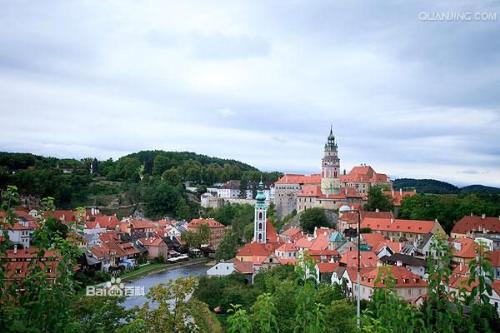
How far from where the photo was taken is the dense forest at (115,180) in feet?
180

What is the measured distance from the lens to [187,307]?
11867mm

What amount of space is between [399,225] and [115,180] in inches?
1939

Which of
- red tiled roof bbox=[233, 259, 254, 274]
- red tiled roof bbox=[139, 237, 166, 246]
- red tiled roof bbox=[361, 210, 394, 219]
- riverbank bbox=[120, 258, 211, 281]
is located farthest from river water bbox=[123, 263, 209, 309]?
red tiled roof bbox=[361, 210, 394, 219]

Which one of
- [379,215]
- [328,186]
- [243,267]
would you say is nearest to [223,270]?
[243,267]

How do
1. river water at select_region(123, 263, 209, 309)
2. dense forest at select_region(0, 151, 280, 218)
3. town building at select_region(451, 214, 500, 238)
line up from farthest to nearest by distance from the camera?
dense forest at select_region(0, 151, 280, 218), town building at select_region(451, 214, 500, 238), river water at select_region(123, 263, 209, 309)

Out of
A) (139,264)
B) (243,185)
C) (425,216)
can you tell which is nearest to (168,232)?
(139,264)

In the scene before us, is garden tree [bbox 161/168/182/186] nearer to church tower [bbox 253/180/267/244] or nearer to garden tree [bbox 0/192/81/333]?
church tower [bbox 253/180/267/244]

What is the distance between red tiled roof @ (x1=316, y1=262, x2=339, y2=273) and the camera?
27.2 meters

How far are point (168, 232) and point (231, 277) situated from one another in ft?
80.9

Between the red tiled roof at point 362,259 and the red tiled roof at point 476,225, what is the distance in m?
12.2

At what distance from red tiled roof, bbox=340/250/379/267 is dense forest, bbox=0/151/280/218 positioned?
30.3 meters

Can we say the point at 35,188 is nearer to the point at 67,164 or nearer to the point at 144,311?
the point at 67,164

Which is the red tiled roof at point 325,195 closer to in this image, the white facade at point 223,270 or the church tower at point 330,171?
the church tower at point 330,171

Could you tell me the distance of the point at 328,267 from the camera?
27641 millimetres
